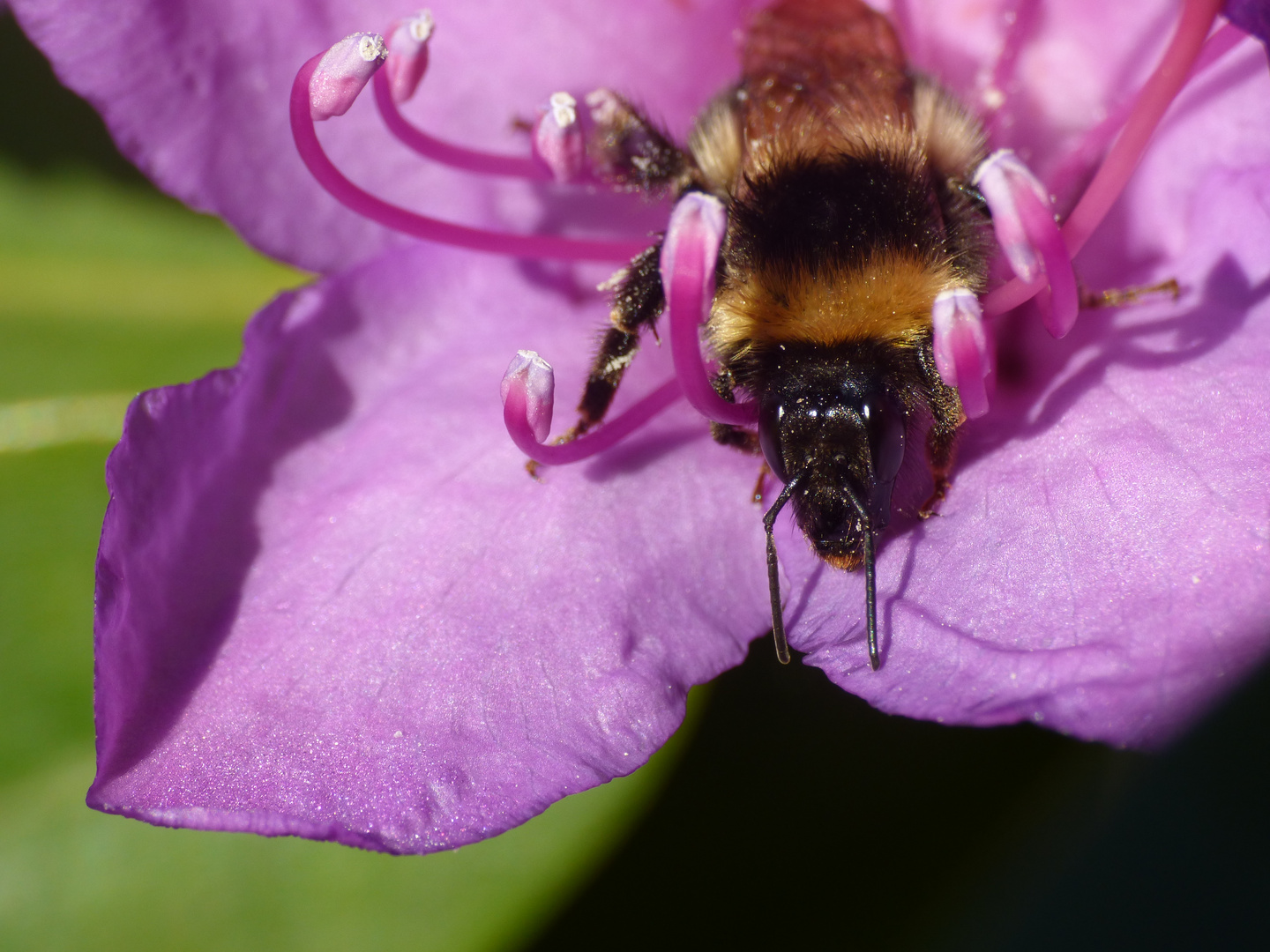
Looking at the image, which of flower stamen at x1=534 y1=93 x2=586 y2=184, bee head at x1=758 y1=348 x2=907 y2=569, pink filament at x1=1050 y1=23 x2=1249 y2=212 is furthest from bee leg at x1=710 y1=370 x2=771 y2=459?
pink filament at x1=1050 y1=23 x2=1249 y2=212

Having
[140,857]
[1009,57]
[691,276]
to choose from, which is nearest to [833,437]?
[691,276]

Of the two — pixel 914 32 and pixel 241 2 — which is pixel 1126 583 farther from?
pixel 241 2

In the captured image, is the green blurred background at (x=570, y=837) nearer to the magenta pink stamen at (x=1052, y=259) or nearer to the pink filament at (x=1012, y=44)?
the magenta pink stamen at (x=1052, y=259)

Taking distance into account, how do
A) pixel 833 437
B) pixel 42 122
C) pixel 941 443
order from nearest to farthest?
pixel 833 437, pixel 941 443, pixel 42 122

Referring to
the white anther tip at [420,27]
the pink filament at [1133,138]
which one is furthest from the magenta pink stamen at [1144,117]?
the white anther tip at [420,27]

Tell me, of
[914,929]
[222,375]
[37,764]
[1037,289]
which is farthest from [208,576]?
[914,929]

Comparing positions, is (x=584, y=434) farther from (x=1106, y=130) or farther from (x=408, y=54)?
(x=1106, y=130)

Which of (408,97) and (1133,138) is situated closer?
(1133,138)
